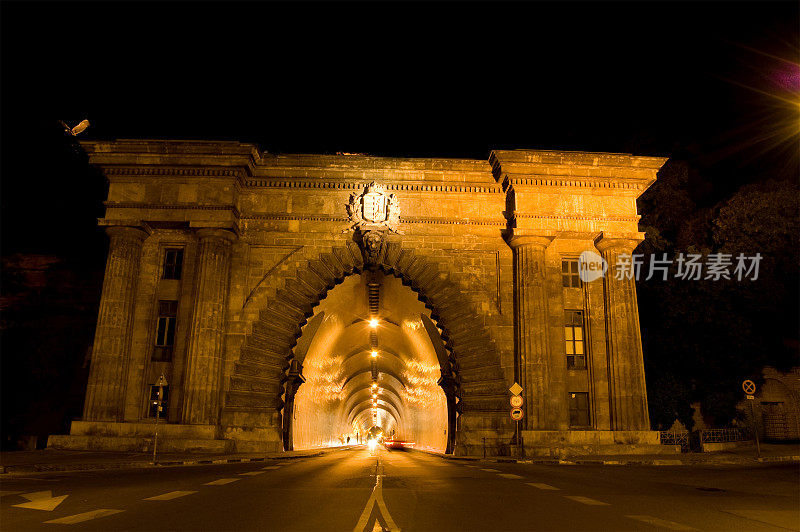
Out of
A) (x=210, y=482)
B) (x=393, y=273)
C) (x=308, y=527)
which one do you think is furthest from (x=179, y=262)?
(x=308, y=527)

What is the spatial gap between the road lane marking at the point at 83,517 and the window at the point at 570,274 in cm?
2224

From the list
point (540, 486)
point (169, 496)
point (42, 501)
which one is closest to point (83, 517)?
point (42, 501)

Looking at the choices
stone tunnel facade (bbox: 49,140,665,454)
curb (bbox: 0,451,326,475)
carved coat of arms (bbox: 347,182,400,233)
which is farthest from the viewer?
carved coat of arms (bbox: 347,182,400,233)

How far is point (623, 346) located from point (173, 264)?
19.1m

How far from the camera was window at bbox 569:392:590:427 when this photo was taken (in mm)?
26359

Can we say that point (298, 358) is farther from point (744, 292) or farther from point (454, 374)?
point (744, 292)

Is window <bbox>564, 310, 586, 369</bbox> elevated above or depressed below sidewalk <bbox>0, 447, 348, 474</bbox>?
above

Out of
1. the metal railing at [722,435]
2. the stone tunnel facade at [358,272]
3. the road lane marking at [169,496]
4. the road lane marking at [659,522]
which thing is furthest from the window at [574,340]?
the road lane marking at [169,496]

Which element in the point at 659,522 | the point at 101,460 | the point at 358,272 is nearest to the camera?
the point at 659,522

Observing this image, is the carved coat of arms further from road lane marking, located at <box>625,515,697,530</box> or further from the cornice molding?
road lane marking, located at <box>625,515,697,530</box>

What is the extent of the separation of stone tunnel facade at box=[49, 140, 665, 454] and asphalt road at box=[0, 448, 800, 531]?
10.7 m

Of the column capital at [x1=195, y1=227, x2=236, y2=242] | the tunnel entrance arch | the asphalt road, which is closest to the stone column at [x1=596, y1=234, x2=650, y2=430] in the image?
the tunnel entrance arch

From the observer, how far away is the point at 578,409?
26.5 m

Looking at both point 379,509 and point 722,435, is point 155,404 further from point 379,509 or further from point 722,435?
point 722,435
